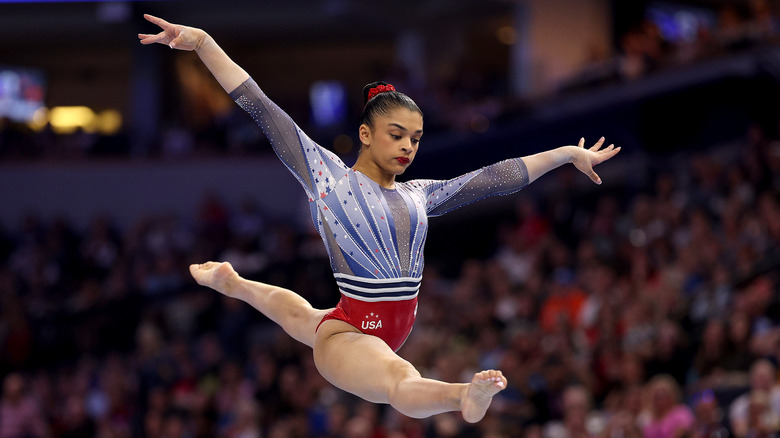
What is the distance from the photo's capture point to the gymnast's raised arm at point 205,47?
13.7 ft

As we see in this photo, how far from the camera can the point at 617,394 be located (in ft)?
26.5

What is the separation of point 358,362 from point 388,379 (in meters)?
0.22

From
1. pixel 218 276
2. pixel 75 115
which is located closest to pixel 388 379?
pixel 218 276

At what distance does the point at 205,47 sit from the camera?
4.23 meters

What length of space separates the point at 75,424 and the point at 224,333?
1.98 metres

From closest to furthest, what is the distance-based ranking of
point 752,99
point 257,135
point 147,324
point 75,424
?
point 75,424
point 147,324
point 752,99
point 257,135

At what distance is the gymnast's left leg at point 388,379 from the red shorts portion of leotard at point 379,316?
46 mm

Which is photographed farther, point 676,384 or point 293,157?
point 676,384

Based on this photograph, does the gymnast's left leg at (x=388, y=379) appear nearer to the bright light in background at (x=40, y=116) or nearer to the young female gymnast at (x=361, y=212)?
the young female gymnast at (x=361, y=212)

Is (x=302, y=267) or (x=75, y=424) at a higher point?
(x=302, y=267)

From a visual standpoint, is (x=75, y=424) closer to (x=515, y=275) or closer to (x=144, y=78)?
(x=515, y=275)

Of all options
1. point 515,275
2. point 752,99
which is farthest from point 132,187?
point 752,99

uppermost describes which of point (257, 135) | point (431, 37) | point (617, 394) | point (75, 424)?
point (431, 37)

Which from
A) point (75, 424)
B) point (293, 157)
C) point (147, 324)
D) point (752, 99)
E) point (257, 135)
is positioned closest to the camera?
point (293, 157)
